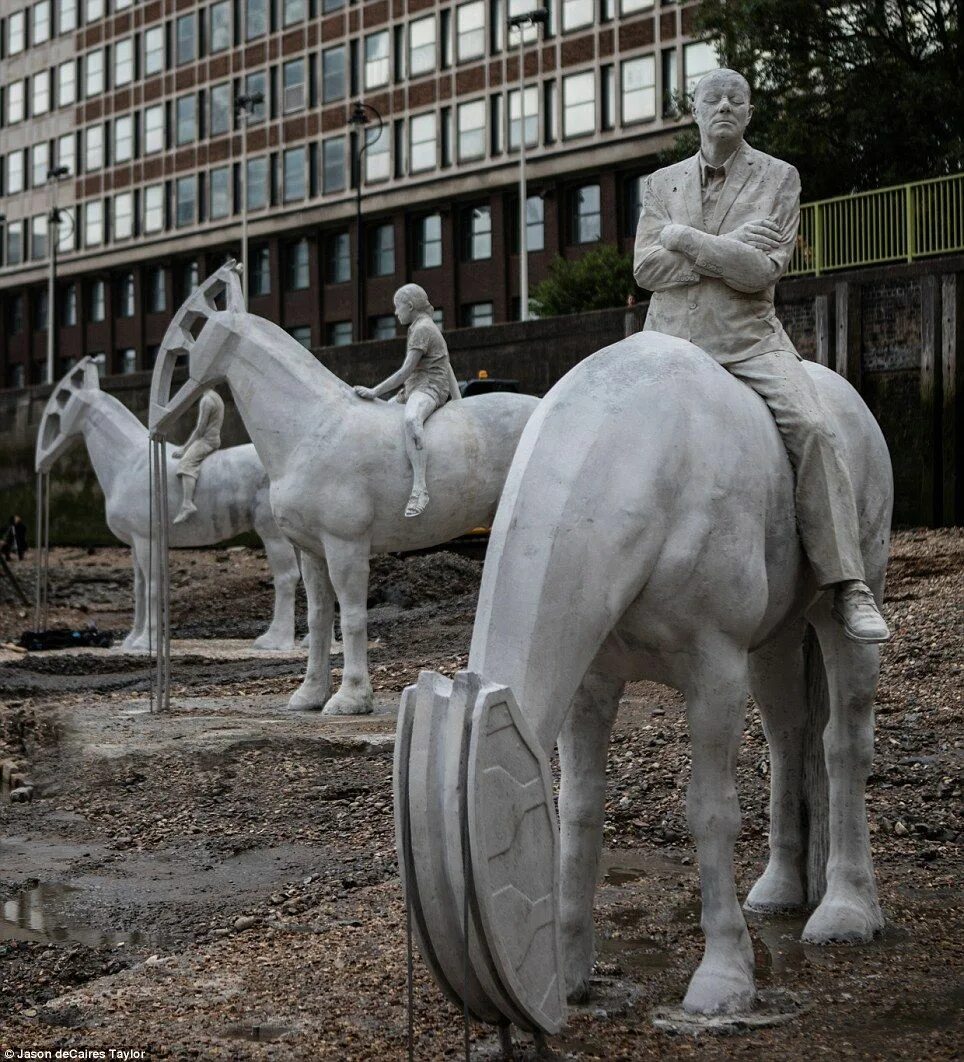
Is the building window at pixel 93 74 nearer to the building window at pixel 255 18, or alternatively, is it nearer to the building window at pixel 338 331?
the building window at pixel 255 18

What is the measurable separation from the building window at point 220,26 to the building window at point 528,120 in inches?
634

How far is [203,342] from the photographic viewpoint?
44.8ft

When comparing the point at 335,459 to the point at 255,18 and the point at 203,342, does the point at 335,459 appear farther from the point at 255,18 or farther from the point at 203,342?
the point at 255,18

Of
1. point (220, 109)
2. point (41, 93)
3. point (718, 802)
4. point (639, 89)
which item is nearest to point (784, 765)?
point (718, 802)

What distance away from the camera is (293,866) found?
328 inches

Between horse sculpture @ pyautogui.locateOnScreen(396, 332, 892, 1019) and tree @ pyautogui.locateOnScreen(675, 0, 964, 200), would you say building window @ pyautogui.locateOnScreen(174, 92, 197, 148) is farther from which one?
horse sculpture @ pyautogui.locateOnScreen(396, 332, 892, 1019)

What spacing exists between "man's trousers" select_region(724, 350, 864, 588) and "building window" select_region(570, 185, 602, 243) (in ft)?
149

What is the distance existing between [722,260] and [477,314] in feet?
161

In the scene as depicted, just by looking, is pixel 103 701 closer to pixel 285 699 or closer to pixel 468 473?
pixel 285 699

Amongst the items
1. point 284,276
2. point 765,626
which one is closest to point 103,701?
point 765,626

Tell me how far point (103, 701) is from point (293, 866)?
705 centimetres

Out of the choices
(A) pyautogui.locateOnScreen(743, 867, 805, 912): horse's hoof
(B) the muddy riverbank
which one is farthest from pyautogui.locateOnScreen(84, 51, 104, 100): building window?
(A) pyautogui.locateOnScreen(743, 867, 805, 912): horse's hoof

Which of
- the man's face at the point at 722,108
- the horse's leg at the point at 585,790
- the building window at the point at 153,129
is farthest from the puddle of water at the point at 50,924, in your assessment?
the building window at the point at 153,129

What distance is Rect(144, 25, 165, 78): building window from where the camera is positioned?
67875 mm
